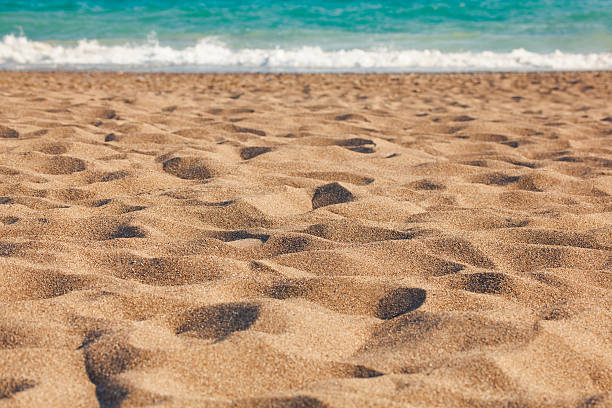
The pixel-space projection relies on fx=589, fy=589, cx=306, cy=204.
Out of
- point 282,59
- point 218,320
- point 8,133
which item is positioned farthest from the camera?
point 282,59

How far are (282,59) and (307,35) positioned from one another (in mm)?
2852

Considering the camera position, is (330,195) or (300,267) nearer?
(300,267)

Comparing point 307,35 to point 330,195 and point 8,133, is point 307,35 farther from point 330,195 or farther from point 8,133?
point 330,195

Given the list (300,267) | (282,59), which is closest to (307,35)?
(282,59)

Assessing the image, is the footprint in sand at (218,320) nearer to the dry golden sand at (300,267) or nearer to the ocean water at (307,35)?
the dry golden sand at (300,267)

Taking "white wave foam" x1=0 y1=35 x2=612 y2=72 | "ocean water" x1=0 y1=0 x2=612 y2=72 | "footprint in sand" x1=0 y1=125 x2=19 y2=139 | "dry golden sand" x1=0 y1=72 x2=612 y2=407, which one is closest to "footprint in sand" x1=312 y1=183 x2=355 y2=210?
"dry golden sand" x1=0 y1=72 x2=612 y2=407

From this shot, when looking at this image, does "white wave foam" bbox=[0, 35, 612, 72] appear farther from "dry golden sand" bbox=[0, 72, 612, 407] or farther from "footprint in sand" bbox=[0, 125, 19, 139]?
"dry golden sand" bbox=[0, 72, 612, 407]

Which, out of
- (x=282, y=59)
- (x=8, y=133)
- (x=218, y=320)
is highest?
(x=282, y=59)

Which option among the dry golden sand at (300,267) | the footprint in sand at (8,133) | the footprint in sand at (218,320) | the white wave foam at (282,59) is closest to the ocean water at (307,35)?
the white wave foam at (282,59)

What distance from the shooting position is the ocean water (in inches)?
396

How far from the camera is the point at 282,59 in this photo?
10.3 m

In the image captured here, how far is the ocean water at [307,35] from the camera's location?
10.0m

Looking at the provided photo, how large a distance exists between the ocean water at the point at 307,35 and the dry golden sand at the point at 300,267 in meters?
6.38

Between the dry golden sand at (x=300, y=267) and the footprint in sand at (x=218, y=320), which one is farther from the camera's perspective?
the footprint in sand at (x=218, y=320)
